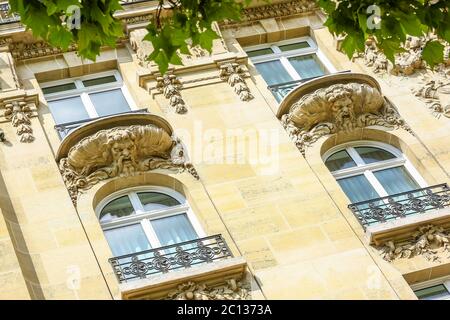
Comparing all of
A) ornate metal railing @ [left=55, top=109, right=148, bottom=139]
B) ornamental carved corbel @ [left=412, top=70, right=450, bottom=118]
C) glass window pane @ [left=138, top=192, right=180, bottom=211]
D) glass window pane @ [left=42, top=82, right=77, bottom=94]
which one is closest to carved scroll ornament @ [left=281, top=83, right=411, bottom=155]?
ornamental carved corbel @ [left=412, top=70, right=450, bottom=118]

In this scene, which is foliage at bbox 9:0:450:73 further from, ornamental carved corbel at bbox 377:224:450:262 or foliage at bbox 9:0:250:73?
ornamental carved corbel at bbox 377:224:450:262

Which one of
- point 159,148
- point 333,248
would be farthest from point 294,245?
point 159,148

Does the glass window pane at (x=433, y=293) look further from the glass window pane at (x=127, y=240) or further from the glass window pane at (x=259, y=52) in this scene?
the glass window pane at (x=259, y=52)

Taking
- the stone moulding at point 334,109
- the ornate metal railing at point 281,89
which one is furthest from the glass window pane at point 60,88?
the stone moulding at point 334,109

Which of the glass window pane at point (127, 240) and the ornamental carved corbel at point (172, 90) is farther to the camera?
the ornamental carved corbel at point (172, 90)

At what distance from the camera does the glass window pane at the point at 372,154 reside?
21.2 m

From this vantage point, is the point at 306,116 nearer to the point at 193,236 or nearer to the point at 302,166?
the point at 302,166

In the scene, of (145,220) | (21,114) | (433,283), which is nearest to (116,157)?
(145,220)

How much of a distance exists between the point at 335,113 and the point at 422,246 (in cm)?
387

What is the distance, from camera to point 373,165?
68.8 ft

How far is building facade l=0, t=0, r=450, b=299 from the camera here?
17891 millimetres

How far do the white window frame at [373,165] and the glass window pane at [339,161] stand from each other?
58 millimetres

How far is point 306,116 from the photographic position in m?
21.2
